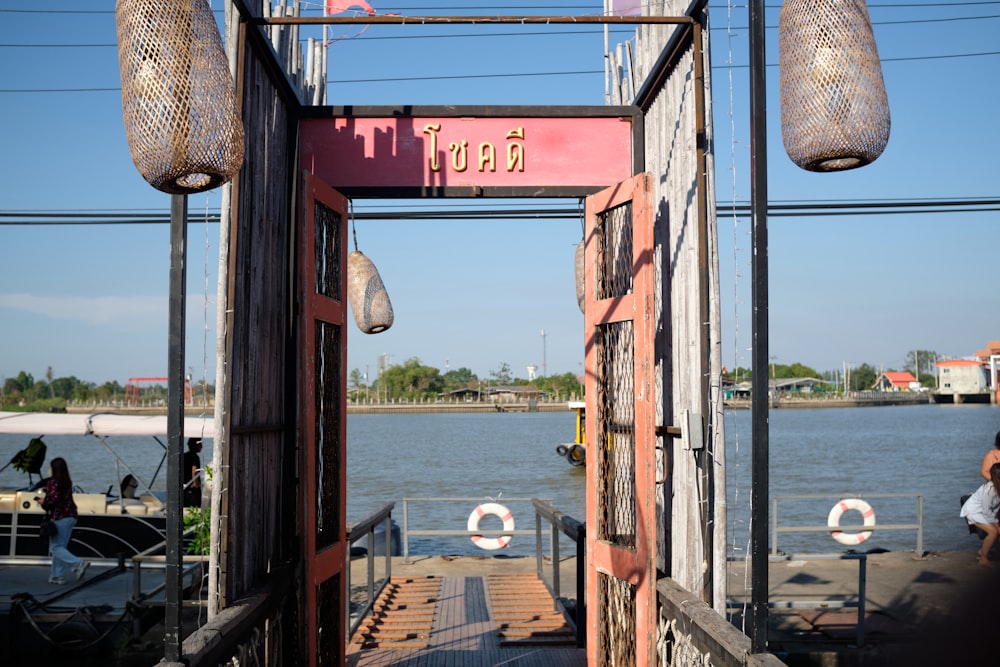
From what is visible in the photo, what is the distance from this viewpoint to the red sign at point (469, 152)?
570cm

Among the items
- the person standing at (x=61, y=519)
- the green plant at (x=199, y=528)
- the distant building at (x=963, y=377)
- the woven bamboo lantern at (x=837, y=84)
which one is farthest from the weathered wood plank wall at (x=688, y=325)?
the distant building at (x=963, y=377)

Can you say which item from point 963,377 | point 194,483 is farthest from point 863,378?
point 194,483

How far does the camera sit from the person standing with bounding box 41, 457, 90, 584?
35.6 feet

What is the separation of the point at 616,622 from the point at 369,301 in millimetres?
3145

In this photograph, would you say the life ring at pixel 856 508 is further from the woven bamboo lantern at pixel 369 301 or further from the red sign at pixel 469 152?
the red sign at pixel 469 152

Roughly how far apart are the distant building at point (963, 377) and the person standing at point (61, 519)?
3910 inches

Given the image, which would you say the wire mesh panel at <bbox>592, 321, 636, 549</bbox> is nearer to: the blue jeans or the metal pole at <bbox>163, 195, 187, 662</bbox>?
the metal pole at <bbox>163, 195, 187, 662</bbox>

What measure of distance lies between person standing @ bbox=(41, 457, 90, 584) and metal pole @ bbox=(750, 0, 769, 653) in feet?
30.3

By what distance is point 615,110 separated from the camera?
575 cm

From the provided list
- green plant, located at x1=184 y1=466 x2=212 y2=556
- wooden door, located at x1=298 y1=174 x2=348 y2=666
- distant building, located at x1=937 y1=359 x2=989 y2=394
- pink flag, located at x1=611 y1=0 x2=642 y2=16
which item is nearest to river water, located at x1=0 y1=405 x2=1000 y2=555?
wooden door, located at x1=298 y1=174 x2=348 y2=666

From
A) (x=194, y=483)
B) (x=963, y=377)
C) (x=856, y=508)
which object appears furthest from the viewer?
(x=963, y=377)

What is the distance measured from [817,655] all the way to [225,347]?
6307 mm

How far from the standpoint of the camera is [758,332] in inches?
130

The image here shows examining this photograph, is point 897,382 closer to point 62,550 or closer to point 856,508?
point 856,508
